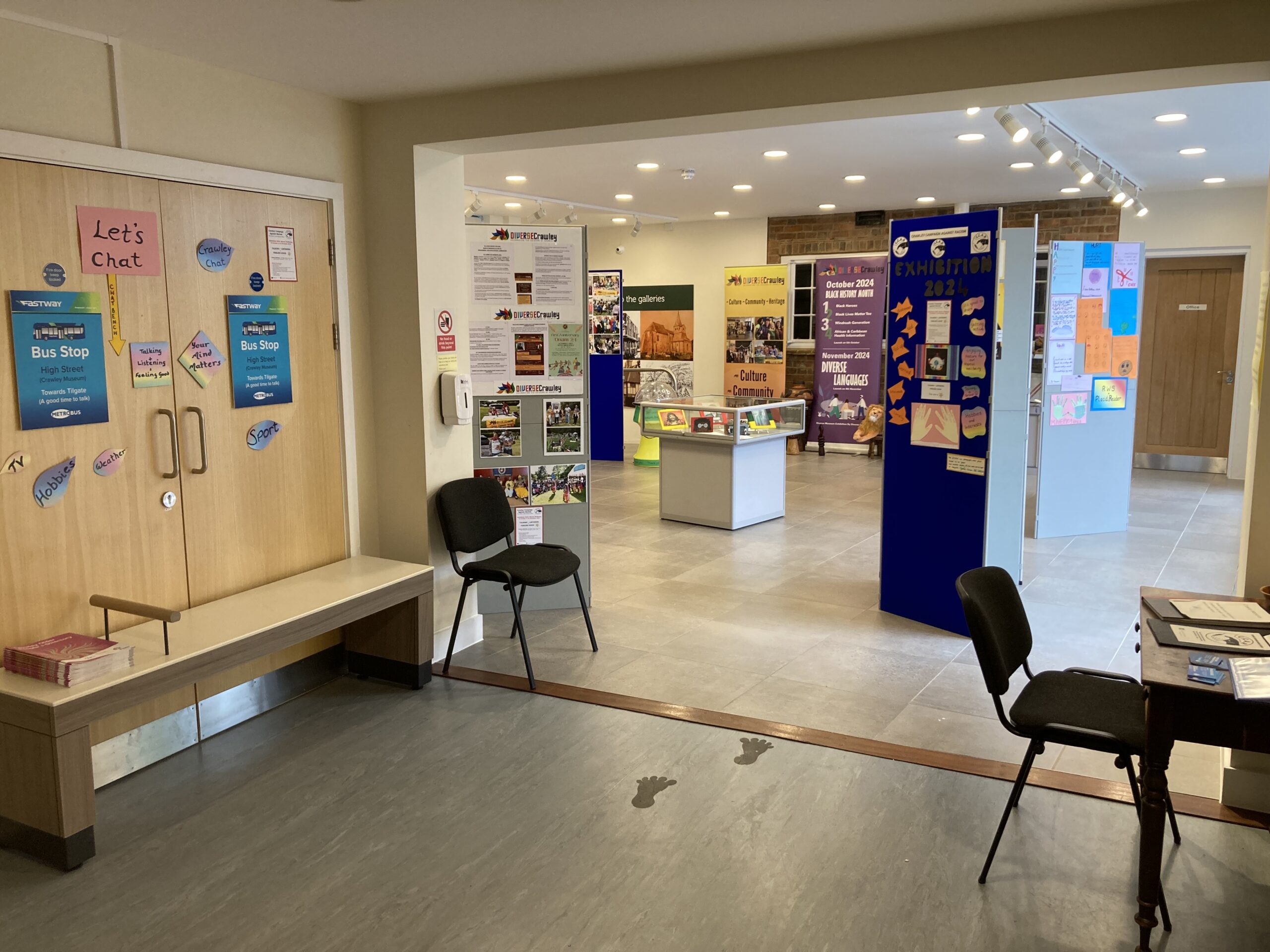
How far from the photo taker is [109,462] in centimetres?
330

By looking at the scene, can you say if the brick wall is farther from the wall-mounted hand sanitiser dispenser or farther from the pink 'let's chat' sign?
the pink 'let's chat' sign

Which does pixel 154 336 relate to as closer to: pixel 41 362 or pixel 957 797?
pixel 41 362

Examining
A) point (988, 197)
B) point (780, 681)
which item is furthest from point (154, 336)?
point (988, 197)

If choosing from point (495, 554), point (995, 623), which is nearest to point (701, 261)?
point (495, 554)

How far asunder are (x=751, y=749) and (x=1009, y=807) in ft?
3.51

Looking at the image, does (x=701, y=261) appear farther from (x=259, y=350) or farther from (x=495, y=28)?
(x=495, y=28)

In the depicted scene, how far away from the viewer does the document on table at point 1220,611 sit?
9.11 feet

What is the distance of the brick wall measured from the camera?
980 cm

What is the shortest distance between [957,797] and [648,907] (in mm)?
1195

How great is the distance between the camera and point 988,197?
391 inches

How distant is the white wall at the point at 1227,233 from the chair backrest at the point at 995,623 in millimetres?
7638

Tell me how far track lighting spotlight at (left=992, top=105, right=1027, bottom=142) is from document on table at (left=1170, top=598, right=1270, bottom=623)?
3.44 meters

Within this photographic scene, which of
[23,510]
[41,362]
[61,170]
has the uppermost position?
[61,170]

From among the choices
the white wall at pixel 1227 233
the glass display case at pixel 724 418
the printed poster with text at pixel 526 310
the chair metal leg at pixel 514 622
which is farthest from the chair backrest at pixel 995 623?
the white wall at pixel 1227 233
